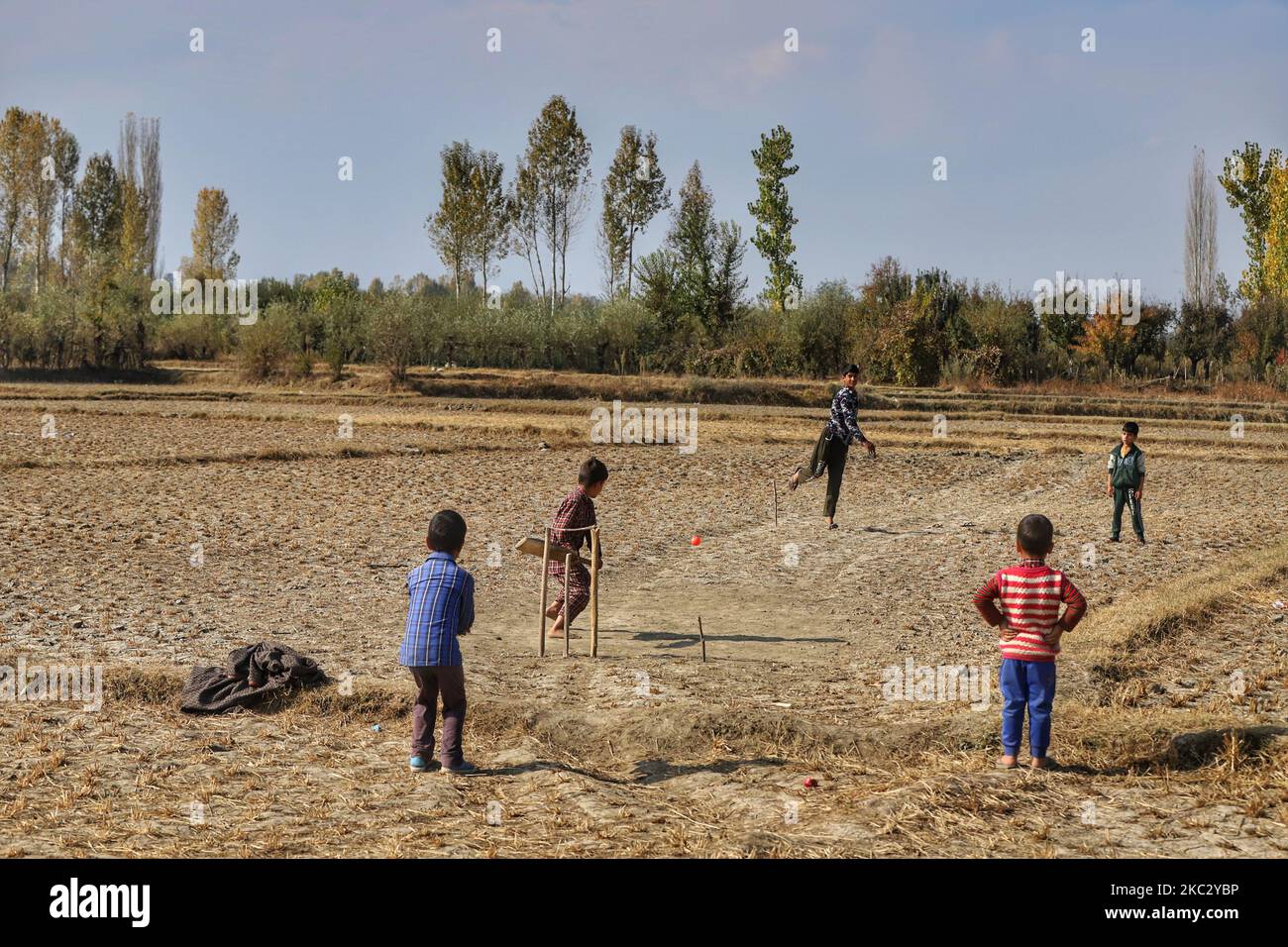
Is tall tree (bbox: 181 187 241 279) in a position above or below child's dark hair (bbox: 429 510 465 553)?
above

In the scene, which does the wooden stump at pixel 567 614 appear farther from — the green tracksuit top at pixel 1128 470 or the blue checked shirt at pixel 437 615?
the green tracksuit top at pixel 1128 470

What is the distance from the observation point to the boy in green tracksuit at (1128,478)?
53.9 ft

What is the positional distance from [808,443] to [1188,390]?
1018 inches

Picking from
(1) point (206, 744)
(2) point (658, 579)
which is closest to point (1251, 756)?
(1) point (206, 744)

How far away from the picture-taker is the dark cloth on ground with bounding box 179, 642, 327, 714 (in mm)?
8953

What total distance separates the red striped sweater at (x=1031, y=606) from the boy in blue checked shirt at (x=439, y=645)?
123 inches

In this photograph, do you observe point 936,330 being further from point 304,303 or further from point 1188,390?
point 304,303

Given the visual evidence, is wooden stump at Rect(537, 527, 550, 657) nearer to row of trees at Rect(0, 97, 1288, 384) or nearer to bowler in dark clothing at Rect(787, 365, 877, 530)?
bowler in dark clothing at Rect(787, 365, 877, 530)

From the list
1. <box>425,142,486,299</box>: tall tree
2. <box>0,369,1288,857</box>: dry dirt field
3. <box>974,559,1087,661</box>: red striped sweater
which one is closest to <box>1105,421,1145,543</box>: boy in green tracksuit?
<box>0,369,1288,857</box>: dry dirt field

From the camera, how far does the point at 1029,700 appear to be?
24.4ft

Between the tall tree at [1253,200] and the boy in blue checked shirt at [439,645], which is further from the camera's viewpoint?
the tall tree at [1253,200]

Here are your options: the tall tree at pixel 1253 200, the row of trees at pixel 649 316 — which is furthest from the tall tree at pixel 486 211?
the tall tree at pixel 1253 200

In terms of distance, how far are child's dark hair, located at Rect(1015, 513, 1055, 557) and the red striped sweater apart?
12 centimetres

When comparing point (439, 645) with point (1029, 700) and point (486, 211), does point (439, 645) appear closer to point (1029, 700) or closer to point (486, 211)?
point (1029, 700)
